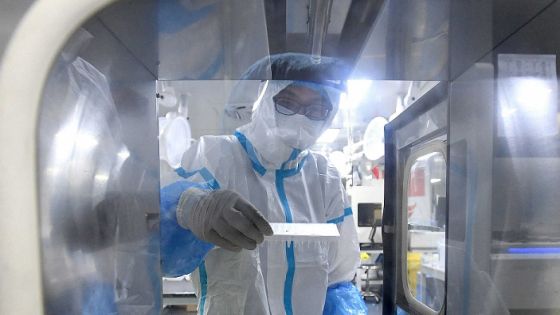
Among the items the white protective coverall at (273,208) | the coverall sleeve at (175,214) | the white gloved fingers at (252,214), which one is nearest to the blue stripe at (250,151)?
the white protective coverall at (273,208)

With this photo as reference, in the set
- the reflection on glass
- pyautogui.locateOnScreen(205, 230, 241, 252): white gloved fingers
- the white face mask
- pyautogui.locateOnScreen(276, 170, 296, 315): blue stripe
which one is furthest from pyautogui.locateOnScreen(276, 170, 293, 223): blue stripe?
the reflection on glass

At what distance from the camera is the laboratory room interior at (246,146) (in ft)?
1.25

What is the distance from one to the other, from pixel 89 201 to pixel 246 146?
49cm

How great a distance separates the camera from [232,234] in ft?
2.64

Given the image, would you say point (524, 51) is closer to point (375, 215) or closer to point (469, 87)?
point (469, 87)

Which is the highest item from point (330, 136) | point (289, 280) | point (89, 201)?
point (330, 136)

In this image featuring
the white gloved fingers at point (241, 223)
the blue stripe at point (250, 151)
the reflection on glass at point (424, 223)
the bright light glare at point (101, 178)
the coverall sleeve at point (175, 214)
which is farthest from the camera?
the reflection on glass at point (424, 223)

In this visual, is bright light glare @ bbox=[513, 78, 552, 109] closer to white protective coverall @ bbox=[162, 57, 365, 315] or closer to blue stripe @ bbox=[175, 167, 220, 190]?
white protective coverall @ bbox=[162, 57, 365, 315]

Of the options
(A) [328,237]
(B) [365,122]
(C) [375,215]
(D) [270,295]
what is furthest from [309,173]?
(B) [365,122]

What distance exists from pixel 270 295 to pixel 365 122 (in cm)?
104

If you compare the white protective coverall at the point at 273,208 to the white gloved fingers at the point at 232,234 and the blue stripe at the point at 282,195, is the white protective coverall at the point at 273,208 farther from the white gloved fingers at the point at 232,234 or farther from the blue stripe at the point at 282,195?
the white gloved fingers at the point at 232,234

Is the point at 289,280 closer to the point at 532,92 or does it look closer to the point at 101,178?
the point at 101,178

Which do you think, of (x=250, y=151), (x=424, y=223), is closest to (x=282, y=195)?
(x=250, y=151)

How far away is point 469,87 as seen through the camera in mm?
839
